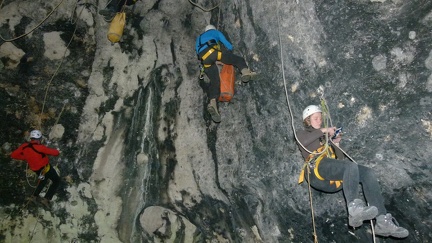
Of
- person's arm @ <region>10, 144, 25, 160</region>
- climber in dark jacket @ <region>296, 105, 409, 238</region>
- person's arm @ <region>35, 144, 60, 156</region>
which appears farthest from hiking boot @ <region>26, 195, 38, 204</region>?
climber in dark jacket @ <region>296, 105, 409, 238</region>

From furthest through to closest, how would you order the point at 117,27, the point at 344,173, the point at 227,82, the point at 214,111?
the point at 117,27
the point at 227,82
the point at 214,111
the point at 344,173

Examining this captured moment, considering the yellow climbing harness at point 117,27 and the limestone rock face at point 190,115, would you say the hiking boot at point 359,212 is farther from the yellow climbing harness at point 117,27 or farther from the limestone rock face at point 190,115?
the yellow climbing harness at point 117,27

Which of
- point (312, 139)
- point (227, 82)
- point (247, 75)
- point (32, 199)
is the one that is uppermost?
point (227, 82)

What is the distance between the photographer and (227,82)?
6.42 meters

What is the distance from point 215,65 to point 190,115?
1.16m

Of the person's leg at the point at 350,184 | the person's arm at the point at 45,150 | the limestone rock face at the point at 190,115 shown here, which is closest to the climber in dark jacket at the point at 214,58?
the limestone rock face at the point at 190,115

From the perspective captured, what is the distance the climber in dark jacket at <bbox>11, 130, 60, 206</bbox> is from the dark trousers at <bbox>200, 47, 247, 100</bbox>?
2993mm

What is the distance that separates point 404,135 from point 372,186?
818 millimetres

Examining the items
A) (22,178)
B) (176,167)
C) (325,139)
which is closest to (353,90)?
(325,139)

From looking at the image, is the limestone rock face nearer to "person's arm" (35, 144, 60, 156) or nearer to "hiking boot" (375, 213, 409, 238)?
"person's arm" (35, 144, 60, 156)

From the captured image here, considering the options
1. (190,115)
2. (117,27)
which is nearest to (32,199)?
(190,115)

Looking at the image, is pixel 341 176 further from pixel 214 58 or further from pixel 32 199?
pixel 32 199

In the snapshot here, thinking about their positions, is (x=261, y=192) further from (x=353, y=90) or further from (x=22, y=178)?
(x=22, y=178)

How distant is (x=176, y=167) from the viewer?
6957 mm
